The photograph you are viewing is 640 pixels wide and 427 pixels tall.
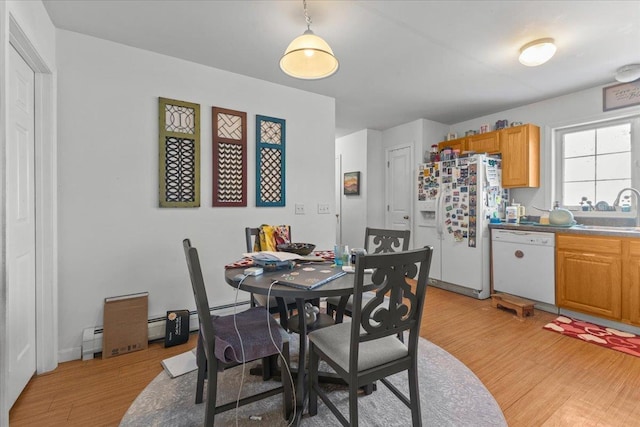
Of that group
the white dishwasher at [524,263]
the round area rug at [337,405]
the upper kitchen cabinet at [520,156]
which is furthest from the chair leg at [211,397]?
the upper kitchen cabinet at [520,156]

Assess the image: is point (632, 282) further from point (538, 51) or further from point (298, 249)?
point (298, 249)

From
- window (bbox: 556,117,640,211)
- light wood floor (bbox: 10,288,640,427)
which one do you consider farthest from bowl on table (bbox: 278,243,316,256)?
window (bbox: 556,117,640,211)

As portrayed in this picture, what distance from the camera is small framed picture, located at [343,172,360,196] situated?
5270mm

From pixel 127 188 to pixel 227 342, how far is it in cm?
178

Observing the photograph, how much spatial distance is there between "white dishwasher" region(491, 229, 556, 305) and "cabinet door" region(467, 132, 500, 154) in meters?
1.15

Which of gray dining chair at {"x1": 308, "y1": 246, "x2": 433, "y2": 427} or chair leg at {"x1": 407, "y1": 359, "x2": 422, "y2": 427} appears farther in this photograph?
chair leg at {"x1": 407, "y1": 359, "x2": 422, "y2": 427}

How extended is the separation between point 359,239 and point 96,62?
13.7 feet

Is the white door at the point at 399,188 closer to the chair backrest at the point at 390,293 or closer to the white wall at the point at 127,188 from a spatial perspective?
the white wall at the point at 127,188

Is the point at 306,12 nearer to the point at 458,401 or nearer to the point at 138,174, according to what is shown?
the point at 138,174

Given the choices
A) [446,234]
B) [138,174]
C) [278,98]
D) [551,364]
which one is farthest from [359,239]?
[138,174]

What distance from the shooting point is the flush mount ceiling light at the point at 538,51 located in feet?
7.70

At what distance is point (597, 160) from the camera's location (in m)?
3.41

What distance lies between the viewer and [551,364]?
2.16 meters

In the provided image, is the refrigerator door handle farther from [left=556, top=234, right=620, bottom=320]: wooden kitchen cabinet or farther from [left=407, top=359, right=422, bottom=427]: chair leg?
[left=407, top=359, right=422, bottom=427]: chair leg
